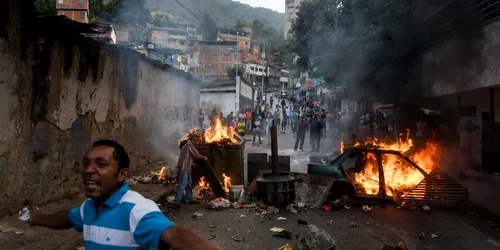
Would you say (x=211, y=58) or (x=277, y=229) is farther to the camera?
(x=211, y=58)

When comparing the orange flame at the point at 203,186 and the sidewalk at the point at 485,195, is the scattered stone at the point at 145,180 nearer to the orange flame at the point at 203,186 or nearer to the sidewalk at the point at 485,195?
A: the orange flame at the point at 203,186

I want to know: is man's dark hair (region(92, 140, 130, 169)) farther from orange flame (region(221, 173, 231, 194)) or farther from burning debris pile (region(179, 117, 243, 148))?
orange flame (region(221, 173, 231, 194))

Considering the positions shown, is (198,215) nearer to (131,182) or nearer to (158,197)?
(158,197)

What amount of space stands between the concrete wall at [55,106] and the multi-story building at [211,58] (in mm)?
50647

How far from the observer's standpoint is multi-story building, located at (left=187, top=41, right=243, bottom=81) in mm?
62312

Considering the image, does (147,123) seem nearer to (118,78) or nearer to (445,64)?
(118,78)

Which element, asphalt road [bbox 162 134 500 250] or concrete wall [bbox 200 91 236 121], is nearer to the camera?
asphalt road [bbox 162 134 500 250]

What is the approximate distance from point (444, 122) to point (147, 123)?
11471mm

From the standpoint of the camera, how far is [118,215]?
1907mm

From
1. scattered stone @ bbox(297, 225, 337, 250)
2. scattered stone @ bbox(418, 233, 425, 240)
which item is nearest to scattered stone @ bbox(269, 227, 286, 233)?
scattered stone @ bbox(297, 225, 337, 250)

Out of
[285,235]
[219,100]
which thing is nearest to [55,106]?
[285,235]

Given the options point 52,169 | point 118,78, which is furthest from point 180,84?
point 52,169

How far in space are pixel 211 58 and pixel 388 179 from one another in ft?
199

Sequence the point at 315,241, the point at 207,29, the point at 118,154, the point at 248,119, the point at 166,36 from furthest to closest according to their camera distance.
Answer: the point at 207,29, the point at 166,36, the point at 248,119, the point at 315,241, the point at 118,154
